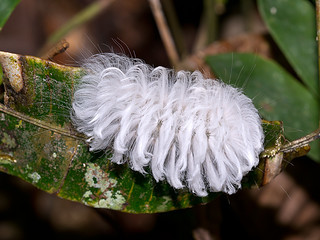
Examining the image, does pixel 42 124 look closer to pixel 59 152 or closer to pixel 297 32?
pixel 59 152

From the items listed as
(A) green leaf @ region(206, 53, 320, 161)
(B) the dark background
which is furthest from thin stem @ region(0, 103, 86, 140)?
(A) green leaf @ region(206, 53, 320, 161)

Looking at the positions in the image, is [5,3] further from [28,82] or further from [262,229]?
[262,229]

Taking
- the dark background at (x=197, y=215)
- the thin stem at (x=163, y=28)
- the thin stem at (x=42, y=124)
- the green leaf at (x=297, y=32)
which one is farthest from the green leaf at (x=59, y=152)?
the thin stem at (x=163, y=28)

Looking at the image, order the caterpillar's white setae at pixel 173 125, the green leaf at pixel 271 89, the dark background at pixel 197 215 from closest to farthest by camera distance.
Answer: the caterpillar's white setae at pixel 173 125 < the green leaf at pixel 271 89 < the dark background at pixel 197 215

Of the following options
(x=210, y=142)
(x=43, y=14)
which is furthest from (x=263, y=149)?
(x=43, y=14)

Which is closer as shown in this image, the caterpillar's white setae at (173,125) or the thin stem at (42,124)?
the caterpillar's white setae at (173,125)

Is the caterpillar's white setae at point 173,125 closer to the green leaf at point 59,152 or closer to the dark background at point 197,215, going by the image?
the green leaf at point 59,152

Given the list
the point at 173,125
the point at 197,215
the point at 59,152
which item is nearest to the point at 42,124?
the point at 59,152
